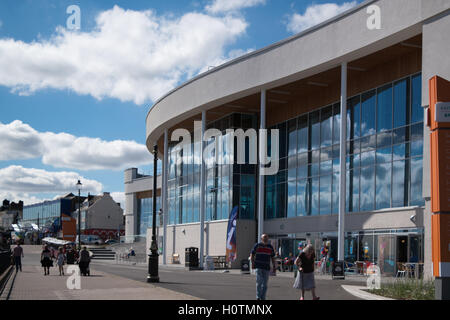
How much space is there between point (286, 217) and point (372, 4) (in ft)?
56.1

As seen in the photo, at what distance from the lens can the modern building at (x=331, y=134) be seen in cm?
2922

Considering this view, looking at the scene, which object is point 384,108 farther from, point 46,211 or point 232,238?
point 46,211

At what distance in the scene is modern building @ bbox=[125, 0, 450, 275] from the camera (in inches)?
1150

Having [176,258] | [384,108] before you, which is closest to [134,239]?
[176,258]

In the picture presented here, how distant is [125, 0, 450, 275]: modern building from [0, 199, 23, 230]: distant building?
93.2 m

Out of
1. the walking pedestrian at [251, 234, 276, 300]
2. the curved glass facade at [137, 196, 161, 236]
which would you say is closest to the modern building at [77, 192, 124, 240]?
the curved glass facade at [137, 196, 161, 236]

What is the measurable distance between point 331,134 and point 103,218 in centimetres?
8672

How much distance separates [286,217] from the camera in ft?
136

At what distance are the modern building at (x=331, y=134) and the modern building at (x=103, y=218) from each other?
6600 cm

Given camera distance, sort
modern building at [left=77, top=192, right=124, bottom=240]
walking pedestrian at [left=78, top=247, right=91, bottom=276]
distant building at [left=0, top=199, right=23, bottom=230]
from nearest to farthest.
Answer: walking pedestrian at [left=78, top=247, right=91, bottom=276]
modern building at [left=77, top=192, right=124, bottom=240]
distant building at [left=0, top=199, right=23, bottom=230]

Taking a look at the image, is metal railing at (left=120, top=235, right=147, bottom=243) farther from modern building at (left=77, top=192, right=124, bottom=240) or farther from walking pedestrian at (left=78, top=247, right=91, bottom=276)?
walking pedestrian at (left=78, top=247, right=91, bottom=276)

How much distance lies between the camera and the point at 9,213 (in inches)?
6240

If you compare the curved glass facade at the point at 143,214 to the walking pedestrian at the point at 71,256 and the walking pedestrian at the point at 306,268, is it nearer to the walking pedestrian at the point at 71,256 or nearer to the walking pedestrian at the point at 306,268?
the walking pedestrian at the point at 71,256

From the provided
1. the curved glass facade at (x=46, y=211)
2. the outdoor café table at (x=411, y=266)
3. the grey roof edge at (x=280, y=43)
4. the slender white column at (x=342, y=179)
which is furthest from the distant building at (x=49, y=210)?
the outdoor café table at (x=411, y=266)
